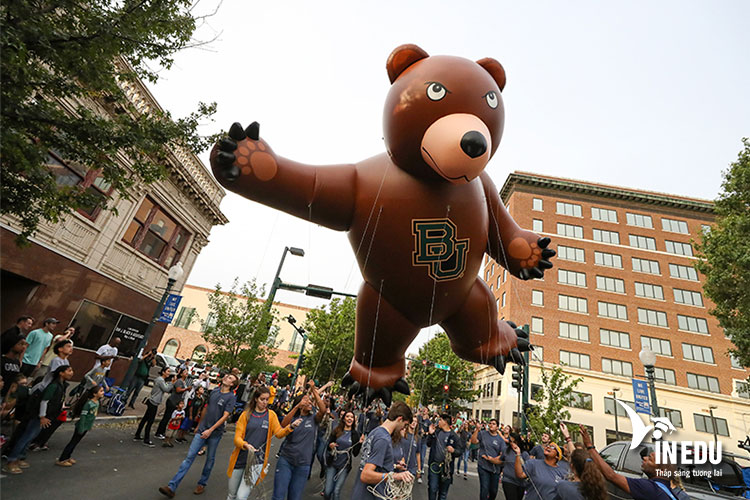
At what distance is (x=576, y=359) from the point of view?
2584cm

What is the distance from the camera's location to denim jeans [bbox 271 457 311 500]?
14.4 ft

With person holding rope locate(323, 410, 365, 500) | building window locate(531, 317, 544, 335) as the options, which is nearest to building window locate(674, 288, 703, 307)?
building window locate(531, 317, 544, 335)

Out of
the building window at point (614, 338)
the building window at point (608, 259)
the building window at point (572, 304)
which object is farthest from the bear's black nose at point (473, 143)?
the building window at point (608, 259)

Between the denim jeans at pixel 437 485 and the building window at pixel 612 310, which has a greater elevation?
the building window at pixel 612 310

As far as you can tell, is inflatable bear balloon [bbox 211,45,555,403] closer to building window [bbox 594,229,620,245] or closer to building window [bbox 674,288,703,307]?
building window [bbox 594,229,620,245]

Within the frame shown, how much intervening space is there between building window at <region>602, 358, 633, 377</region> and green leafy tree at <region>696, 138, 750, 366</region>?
15806mm

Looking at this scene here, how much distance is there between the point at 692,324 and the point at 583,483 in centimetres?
3212

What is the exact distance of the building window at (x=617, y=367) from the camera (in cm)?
2527

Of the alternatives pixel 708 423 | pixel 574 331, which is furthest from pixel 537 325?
pixel 708 423

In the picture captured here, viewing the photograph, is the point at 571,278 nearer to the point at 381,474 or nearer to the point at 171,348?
the point at 381,474

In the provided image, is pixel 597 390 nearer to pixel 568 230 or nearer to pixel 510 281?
pixel 510 281

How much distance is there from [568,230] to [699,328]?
11168mm

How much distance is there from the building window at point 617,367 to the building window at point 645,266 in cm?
784

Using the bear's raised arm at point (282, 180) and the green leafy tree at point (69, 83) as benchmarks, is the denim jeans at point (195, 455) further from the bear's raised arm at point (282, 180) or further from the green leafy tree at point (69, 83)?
the bear's raised arm at point (282, 180)
